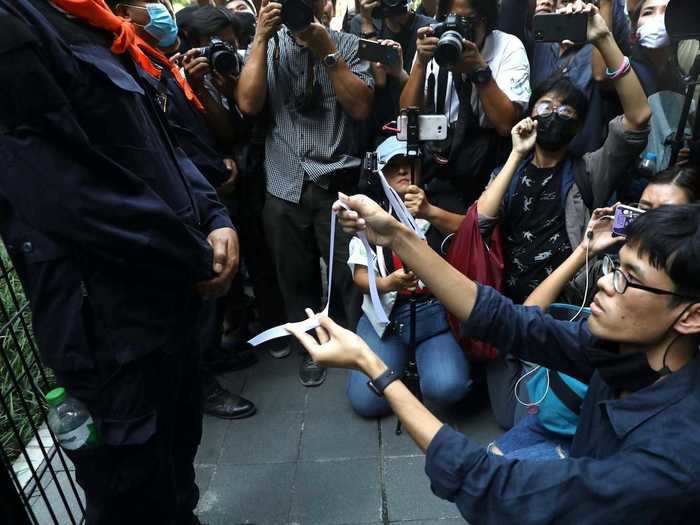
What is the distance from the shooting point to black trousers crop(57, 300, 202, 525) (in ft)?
4.56

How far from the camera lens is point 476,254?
2490 millimetres

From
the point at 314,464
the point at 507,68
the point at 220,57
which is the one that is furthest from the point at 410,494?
the point at 220,57

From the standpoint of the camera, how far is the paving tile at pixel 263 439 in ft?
8.34

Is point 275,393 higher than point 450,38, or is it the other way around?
point 450,38

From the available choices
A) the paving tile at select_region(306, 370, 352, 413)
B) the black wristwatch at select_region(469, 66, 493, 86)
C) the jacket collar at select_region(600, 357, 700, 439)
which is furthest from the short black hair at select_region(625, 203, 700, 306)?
the paving tile at select_region(306, 370, 352, 413)

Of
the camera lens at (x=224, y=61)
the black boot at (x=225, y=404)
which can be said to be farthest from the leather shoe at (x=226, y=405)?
the camera lens at (x=224, y=61)

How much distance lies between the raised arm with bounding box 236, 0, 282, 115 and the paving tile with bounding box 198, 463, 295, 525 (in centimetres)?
181

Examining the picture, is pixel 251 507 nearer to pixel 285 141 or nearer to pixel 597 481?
pixel 597 481

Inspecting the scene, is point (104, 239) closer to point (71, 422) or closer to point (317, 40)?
point (71, 422)

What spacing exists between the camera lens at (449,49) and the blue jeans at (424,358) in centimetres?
119

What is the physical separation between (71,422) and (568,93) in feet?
7.72

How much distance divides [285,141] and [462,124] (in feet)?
3.14

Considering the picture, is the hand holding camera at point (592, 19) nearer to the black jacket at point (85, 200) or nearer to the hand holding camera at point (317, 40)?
the hand holding camera at point (317, 40)

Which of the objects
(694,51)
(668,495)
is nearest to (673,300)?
(668,495)
